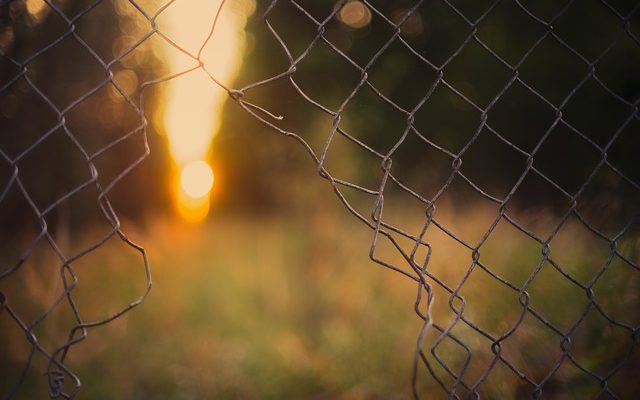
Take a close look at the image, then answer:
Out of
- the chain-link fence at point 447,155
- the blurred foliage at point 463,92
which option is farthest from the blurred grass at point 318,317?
the blurred foliage at point 463,92

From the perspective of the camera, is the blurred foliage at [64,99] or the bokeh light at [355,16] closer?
the blurred foliage at [64,99]

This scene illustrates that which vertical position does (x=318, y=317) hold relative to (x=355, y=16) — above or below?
below

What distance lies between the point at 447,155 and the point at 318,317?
6.79ft

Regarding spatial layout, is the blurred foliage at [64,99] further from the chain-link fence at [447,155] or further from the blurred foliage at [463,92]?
the blurred foliage at [463,92]

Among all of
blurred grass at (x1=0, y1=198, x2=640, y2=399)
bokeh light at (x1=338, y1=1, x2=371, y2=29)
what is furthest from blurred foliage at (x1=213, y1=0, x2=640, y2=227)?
blurred grass at (x1=0, y1=198, x2=640, y2=399)

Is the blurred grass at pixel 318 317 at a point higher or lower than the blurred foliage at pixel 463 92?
lower

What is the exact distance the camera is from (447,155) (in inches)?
175

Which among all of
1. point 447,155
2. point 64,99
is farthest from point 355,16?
point 64,99

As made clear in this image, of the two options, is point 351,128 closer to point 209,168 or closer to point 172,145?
point 172,145

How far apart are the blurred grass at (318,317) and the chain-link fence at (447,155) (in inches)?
0.6

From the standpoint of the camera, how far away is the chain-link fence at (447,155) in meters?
0.92

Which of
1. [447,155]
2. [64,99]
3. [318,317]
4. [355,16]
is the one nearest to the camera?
[318,317]

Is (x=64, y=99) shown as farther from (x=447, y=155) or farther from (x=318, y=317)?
(x=447, y=155)

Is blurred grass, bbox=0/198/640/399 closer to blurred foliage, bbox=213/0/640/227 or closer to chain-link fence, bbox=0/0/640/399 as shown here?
chain-link fence, bbox=0/0/640/399
